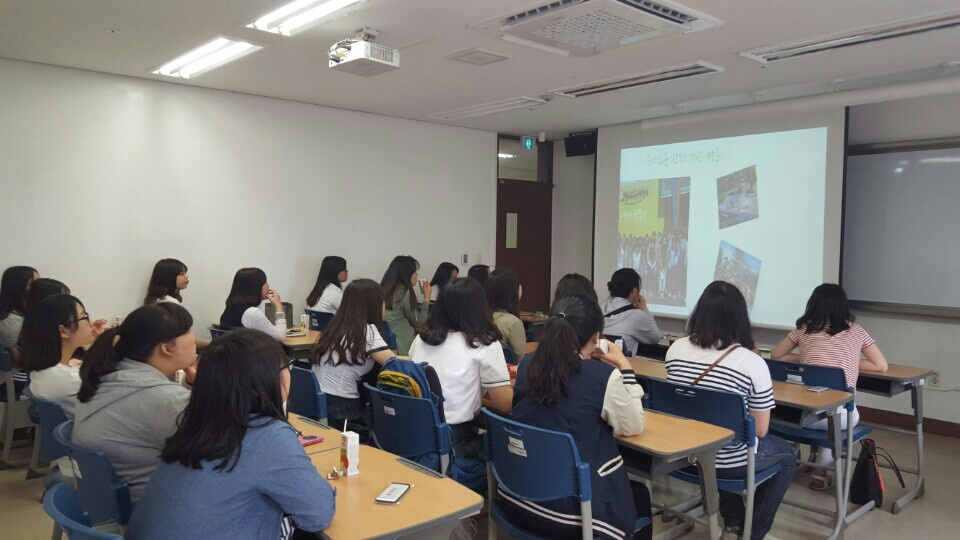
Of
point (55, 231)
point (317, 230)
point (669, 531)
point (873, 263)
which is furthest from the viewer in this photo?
point (317, 230)

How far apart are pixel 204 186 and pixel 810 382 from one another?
519 centimetres

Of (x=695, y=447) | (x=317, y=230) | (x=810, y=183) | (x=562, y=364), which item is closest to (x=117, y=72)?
(x=317, y=230)

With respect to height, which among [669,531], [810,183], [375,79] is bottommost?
[669,531]

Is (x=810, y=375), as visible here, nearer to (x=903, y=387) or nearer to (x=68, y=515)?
(x=903, y=387)

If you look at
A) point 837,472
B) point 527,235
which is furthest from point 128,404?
point 527,235

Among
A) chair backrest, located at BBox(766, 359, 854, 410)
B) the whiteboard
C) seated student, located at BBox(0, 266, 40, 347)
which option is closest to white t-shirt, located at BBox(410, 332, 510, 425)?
chair backrest, located at BBox(766, 359, 854, 410)

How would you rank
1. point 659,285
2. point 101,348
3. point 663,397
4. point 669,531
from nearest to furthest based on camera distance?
point 101,348, point 663,397, point 669,531, point 659,285

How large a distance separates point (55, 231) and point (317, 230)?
7.53 feet

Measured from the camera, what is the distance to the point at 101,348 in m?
2.24

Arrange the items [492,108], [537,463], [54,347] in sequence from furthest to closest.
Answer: [492,108] < [54,347] < [537,463]

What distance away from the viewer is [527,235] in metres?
8.72

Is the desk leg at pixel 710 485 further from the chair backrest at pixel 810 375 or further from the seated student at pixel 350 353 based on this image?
the seated student at pixel 350 353

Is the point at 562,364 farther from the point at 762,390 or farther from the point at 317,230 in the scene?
the point at 317,230

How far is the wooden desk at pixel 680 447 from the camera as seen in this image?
2488 millimetres
